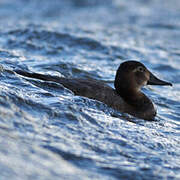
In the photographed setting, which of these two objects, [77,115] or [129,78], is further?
[129,78]

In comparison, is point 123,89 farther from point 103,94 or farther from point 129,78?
point 103,94

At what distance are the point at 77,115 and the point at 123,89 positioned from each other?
165 cm

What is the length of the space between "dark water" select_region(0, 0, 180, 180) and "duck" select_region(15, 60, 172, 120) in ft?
0.47

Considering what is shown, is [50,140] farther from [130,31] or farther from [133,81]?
[130,31]

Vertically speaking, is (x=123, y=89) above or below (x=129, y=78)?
below

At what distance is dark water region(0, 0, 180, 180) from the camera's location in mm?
4289

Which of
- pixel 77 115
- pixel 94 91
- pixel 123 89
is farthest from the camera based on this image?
pixel 123 89

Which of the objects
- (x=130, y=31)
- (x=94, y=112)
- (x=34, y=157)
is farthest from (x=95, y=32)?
(x=34, y=157)

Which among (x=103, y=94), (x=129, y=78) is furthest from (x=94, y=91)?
(x=129, y=78)

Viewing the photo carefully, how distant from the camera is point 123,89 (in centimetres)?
705

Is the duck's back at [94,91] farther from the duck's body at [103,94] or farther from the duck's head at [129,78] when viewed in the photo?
the duck's head at [129,78]

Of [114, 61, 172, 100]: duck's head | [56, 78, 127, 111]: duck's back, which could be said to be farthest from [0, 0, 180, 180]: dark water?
[114, 61, 172, 100]: duck's head

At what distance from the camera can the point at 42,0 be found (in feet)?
57.4

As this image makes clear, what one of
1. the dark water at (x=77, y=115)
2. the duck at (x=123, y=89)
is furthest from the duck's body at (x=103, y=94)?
the dark water at (x=77, y=115)
